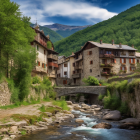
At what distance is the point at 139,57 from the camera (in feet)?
185

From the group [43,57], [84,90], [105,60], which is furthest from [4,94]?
[105,60]

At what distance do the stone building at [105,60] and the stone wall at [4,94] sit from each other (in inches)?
1270

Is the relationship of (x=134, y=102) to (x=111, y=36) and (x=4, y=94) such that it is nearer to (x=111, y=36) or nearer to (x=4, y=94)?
(x=4, y=94)

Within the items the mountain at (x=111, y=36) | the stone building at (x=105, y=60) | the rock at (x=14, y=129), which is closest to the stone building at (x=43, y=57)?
the stone building at (x=105, y=60)

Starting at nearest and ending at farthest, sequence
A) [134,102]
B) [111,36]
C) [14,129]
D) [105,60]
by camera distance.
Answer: [14,129]
[134,102]
[105,60]
[111,36]

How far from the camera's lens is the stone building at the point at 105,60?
49947mm

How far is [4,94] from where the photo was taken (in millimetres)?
21531

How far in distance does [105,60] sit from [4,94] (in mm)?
35398

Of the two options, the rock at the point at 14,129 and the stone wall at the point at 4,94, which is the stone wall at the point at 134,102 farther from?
the stone wall at the point at 4,94

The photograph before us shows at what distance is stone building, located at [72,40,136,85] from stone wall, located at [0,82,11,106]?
32.2 meters

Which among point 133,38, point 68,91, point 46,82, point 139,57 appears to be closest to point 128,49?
point 139,57

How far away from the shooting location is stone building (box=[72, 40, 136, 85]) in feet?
164

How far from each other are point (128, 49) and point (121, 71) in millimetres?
7760

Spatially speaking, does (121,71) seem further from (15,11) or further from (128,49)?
(15,11)
